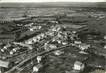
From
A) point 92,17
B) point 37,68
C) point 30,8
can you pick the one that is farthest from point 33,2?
point 37,68

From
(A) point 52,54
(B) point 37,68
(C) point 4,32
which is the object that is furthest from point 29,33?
(B) point 37,68

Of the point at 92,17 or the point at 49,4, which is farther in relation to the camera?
the point at 49,4

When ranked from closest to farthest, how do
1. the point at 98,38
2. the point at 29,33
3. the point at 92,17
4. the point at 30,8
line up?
the point at 98,38 < the point at 29,33 < the point at 92,17 < the point at 30,8

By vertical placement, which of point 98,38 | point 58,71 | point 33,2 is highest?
point 33,2

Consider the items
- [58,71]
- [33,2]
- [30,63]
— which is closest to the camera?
[58,71]

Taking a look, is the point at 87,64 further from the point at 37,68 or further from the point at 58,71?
the point at 37,68

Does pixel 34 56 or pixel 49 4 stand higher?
pixel 49 4
